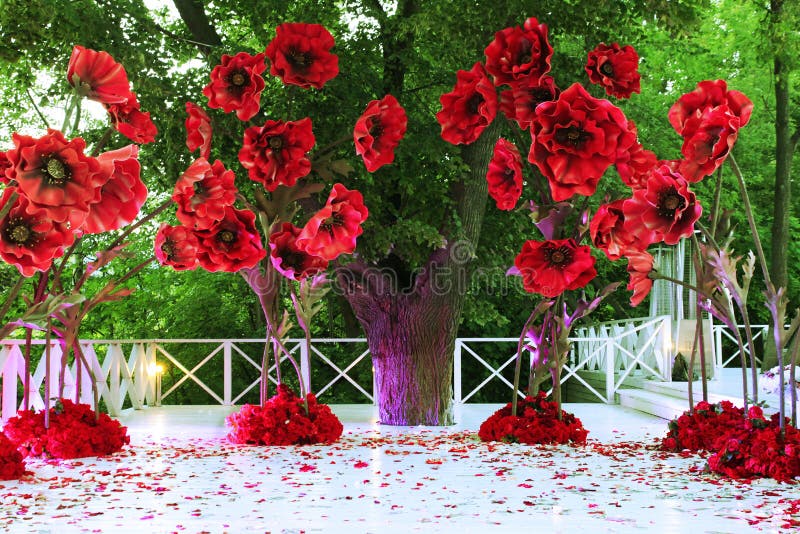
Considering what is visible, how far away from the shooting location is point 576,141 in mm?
2137

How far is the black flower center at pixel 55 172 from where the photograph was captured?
3.89 feet

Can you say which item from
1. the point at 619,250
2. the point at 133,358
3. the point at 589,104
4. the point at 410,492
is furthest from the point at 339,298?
the point at 589,104

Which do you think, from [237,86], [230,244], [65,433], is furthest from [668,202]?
[65,433]

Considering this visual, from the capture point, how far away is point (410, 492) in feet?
13.5

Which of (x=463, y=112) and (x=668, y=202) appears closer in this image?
(x=668, y=202)

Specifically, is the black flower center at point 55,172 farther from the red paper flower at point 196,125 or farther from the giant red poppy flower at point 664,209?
the red paper flower at point 196,125

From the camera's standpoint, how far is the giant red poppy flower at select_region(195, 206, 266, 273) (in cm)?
233

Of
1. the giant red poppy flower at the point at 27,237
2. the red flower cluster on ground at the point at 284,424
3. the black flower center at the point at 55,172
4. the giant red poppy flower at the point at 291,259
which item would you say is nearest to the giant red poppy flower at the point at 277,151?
the giant red poppy flower at the point at 291,259

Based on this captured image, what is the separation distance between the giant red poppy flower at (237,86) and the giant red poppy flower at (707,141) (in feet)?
6.00

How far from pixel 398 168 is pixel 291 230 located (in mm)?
3211

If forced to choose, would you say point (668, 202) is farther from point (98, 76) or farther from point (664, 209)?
point (98, 76)

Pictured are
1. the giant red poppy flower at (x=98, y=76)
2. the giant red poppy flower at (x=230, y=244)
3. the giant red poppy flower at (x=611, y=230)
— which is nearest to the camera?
the giant red poppy flower at (x=98, y=76)

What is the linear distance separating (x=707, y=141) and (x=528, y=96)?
64 cm

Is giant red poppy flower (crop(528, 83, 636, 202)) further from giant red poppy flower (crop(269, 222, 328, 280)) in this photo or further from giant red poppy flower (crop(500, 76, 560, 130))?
giant red poppy flower (crop(269, 222, 328, 280))
